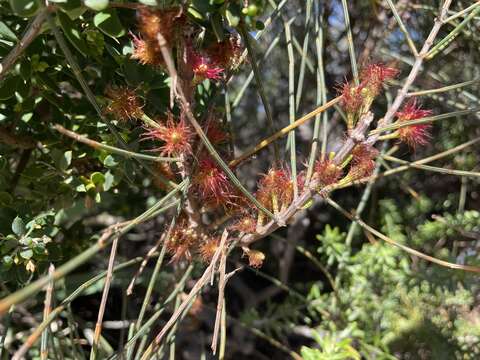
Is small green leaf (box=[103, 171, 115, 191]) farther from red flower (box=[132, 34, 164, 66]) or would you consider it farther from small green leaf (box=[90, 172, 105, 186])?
red flower (box=[132, 34, 164, 66])

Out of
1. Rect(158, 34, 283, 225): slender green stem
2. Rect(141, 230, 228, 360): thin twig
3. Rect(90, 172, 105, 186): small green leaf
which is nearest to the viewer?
Rect(158, 34, 283, 225): slender green stem

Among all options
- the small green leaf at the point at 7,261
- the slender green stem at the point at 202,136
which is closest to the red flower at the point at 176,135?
the slender green stem at the point at 202,136

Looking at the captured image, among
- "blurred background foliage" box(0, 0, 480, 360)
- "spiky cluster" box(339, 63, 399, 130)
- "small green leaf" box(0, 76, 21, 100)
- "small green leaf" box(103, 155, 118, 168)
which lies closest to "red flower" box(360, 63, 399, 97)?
"spiky cluster" box(339, 63, 399, 130)

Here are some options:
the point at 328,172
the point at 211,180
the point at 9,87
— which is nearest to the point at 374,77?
the point at 328,172

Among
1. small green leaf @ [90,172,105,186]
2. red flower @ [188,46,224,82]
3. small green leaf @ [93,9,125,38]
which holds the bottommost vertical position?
small green leaf @ [90,172,105,186]

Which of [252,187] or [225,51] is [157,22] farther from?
[252,187]
